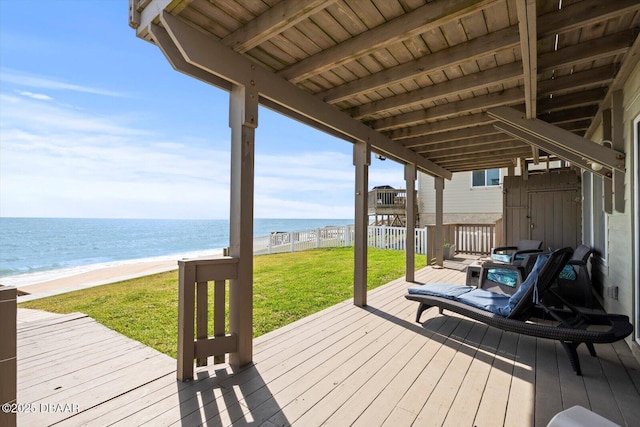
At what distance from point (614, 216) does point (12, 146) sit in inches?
1633

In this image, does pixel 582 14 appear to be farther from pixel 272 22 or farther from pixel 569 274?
pixel 569 274

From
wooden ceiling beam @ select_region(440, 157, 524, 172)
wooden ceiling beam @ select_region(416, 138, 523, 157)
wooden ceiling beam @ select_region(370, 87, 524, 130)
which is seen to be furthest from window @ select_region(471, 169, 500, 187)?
wooden ceiling beam @ select_region(370, 87, 524, 130)

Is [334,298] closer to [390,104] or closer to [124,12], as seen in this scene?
[390,104]

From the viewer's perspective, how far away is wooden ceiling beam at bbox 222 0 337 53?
2.02 m

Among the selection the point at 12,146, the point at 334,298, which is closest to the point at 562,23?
the point at 334,298

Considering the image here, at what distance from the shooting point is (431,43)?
2.62m

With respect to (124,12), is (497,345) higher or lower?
lower

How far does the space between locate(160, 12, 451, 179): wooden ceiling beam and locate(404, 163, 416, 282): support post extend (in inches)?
68.0

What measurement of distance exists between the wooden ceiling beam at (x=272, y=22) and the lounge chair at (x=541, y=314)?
295 centimetres

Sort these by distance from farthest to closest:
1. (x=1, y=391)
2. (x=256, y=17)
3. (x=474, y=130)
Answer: (x=474, y=130) < (x=256, y=17) < (x=1, y=391)

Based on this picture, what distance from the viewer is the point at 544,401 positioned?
2100mm

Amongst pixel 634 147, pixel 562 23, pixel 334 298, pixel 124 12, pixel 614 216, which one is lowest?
pixel 334 298

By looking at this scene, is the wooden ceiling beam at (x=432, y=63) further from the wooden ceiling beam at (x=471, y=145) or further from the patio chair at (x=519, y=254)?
the patio chair at (x=519, y=254)

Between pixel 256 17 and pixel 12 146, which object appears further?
pixel 12 146
